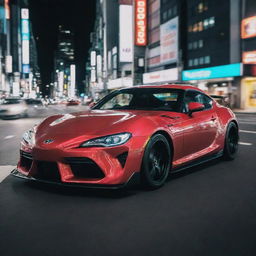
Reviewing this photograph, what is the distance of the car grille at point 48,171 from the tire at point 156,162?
0.93 meters

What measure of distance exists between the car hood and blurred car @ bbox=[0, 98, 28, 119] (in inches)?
700

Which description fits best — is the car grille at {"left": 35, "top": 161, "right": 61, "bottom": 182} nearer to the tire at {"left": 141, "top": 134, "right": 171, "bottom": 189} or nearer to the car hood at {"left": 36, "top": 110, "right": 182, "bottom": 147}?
the car hood at {"left": 36, "top": 110, "right": 182, "bottom": 147}

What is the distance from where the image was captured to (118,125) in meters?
4.24

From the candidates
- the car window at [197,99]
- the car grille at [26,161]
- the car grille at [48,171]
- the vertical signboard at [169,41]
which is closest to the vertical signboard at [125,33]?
the vertical signboard at [169,41]

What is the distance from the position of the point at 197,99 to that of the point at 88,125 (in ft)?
7.48

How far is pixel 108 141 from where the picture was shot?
403 cm

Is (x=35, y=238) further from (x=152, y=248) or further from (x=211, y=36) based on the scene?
(x=211, y=36)

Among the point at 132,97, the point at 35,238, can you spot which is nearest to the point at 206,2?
the point at 132,97

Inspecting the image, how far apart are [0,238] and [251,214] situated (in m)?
2.21

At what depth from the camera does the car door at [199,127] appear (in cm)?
515

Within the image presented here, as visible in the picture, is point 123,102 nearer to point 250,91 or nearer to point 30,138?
point 30,138

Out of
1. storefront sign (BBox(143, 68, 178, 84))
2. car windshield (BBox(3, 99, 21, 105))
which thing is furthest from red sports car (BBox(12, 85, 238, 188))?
storefront sign (BBox(143, 68, 178, 84))

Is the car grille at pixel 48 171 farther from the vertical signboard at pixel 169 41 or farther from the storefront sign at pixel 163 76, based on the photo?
the vertical signboard at pixel 169 41

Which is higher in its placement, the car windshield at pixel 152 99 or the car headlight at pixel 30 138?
the car windshield at pixel 152 99
